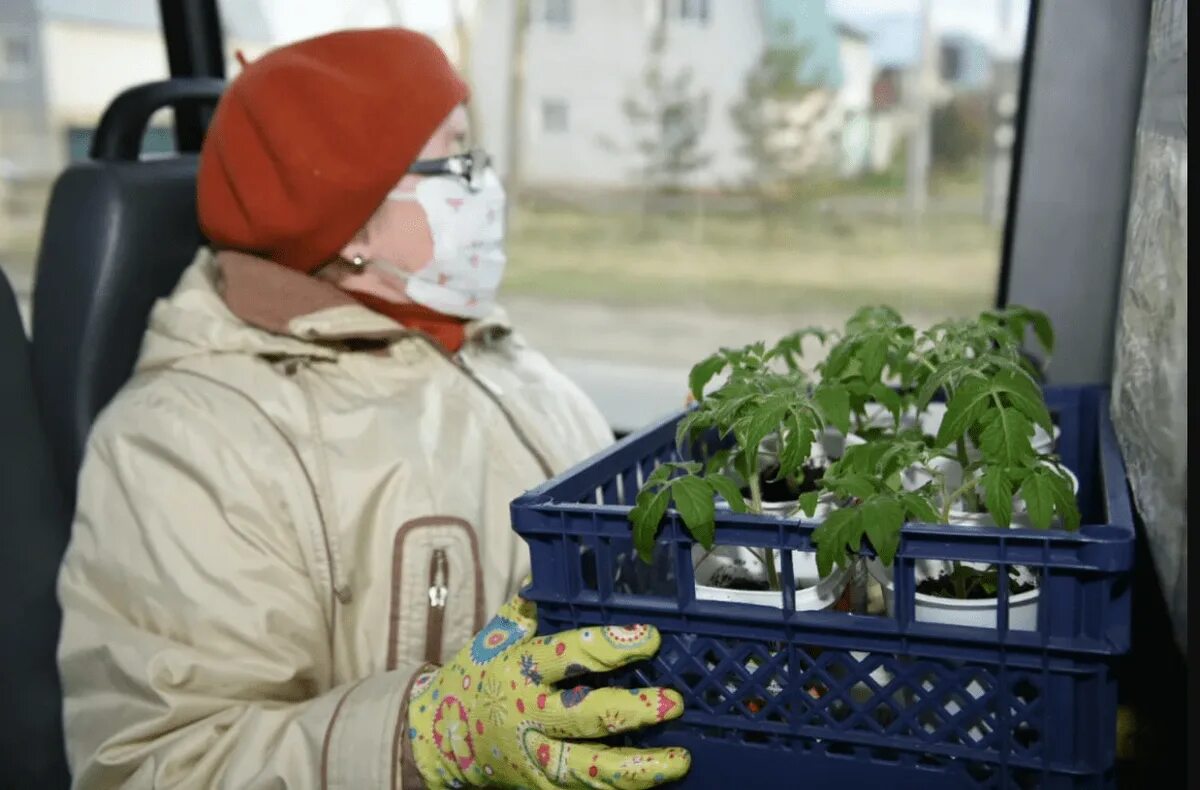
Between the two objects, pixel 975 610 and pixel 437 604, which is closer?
pixel 975 610

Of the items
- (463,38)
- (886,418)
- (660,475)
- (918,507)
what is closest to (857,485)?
(918,507)

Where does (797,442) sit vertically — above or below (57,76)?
below

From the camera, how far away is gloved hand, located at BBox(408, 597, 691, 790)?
0.89 meters

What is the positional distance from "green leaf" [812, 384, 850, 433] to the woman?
304 millimetres

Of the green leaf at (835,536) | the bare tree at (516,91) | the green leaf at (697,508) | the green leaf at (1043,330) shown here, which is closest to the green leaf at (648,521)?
the green leaf at (697,508)

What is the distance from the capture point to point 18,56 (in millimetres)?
2549

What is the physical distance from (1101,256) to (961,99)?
32 cm

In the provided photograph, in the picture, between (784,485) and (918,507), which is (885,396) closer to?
(784,485)

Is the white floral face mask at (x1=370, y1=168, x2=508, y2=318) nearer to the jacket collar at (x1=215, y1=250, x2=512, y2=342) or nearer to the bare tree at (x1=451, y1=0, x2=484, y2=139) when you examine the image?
the jacket collar at (x1=215, y1=250, x2=512, y2=342)

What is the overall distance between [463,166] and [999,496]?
0.89m

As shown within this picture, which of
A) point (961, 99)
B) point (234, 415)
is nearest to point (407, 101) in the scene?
point (234, 415)

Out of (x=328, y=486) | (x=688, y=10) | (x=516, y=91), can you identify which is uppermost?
(x=688, y=10)

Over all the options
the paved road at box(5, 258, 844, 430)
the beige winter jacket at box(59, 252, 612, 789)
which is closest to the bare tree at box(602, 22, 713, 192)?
the paved road at box(5, 258, 844, 430)

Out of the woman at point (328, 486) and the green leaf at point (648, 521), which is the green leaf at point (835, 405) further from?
the woman at point (328, 486)
